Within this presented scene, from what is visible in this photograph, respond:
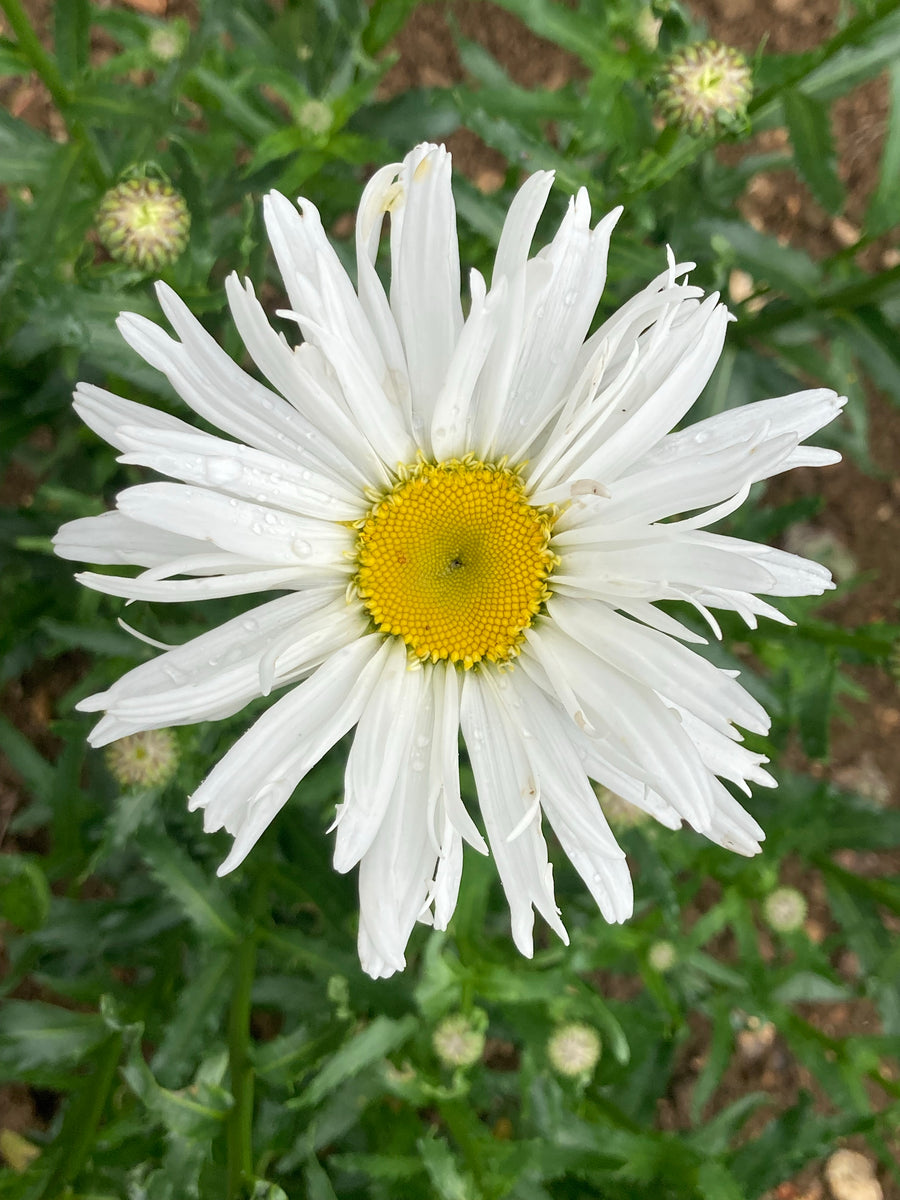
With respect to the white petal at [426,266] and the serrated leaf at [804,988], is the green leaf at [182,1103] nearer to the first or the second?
the white petal at [426,266]

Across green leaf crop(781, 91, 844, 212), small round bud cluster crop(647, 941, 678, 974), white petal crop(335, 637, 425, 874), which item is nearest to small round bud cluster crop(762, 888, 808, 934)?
small round bud cluster crop(647, 941, 678, 974)

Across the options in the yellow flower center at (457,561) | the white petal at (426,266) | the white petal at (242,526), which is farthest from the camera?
the yellow flower center at (457,561)

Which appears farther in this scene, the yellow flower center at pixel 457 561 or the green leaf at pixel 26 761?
the green leaf at pixel 26 761

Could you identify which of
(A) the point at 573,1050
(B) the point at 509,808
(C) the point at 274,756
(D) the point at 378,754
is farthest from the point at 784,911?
(C) the point at 274,756

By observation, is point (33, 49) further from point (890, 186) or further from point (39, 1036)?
point (39, 1036)

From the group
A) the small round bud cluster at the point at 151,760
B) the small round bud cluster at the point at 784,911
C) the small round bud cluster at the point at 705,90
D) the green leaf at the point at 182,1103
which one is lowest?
the green leaf at the point at 182,1103

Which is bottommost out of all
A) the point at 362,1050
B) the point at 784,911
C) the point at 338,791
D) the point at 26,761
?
the point at 26,761

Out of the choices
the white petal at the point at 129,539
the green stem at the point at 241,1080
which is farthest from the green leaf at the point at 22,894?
the white petal at the point at 129,539

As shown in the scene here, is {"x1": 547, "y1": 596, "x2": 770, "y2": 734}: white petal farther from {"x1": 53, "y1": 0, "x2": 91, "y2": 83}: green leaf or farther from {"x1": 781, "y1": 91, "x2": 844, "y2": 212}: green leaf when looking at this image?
{"x1": 53, "y1": 0, "x2": 91, "y2": 83}: green leaf
